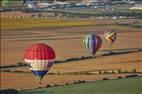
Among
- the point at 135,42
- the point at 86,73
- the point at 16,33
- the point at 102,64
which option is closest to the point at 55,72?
the point at 86,73

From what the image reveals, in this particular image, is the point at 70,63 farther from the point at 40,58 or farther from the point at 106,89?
the point at 106,89

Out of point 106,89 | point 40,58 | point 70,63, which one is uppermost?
point 40,58

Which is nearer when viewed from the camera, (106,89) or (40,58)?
(106,89)

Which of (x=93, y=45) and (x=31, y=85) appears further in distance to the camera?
(x=93, y=45)

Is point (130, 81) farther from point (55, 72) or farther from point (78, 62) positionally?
point (78, 62)

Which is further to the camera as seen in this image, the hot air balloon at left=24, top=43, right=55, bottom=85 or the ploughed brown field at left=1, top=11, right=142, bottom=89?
the ploughed brown field at left=1, top=11, right=142, bottom=89

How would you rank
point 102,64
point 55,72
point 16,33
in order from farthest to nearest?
point 16,33
point 102,64
point 55,72

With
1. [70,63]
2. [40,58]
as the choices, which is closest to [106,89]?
[40,58]

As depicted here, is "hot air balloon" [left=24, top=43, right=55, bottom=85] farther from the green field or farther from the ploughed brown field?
the ploughed brown field

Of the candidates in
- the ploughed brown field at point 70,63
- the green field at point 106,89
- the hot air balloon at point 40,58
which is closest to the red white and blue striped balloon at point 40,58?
the hot air balloon at point 40,58

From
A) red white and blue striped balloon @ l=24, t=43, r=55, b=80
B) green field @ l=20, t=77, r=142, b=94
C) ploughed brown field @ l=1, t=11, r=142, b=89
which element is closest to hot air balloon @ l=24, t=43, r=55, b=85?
red white and blue striped balloon @ l=24, t=43, r=55, b=80

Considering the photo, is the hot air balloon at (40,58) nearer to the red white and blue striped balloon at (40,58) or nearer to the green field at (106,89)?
the red white and blue striped balloon at (40,58)
